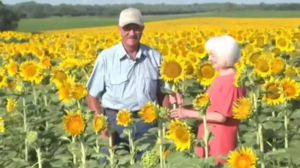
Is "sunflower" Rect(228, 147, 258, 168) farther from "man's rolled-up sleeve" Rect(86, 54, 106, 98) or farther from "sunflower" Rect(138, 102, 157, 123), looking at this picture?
"man's rolled-up sleeve" Rect(86, 54, 106, 98)

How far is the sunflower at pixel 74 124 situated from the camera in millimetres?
3682

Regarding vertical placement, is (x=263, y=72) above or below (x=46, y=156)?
above

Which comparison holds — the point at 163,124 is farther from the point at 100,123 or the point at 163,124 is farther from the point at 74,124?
the point at 74,124

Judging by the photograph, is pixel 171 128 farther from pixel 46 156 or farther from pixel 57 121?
pixel 57 121

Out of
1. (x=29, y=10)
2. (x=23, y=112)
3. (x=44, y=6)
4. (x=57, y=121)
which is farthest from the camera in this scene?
(x=44, y=6)

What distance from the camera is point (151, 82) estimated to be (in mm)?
4801

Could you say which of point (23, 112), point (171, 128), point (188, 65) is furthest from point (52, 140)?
point (171, 128)

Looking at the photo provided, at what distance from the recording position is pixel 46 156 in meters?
4.72

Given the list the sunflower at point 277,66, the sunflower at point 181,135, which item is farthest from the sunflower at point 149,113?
the sunflower at point 277,66

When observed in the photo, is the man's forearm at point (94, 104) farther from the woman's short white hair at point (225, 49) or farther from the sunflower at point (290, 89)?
the sunflower at point (290, 89)

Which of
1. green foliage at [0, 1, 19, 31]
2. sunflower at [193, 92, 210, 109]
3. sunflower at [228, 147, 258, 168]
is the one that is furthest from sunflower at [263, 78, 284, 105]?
green foliage at [0, 1, 19, 31]

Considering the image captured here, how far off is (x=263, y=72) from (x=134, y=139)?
0.99 metres

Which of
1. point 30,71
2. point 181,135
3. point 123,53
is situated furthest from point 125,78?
point 30,71

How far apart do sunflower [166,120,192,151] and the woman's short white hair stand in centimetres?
62
